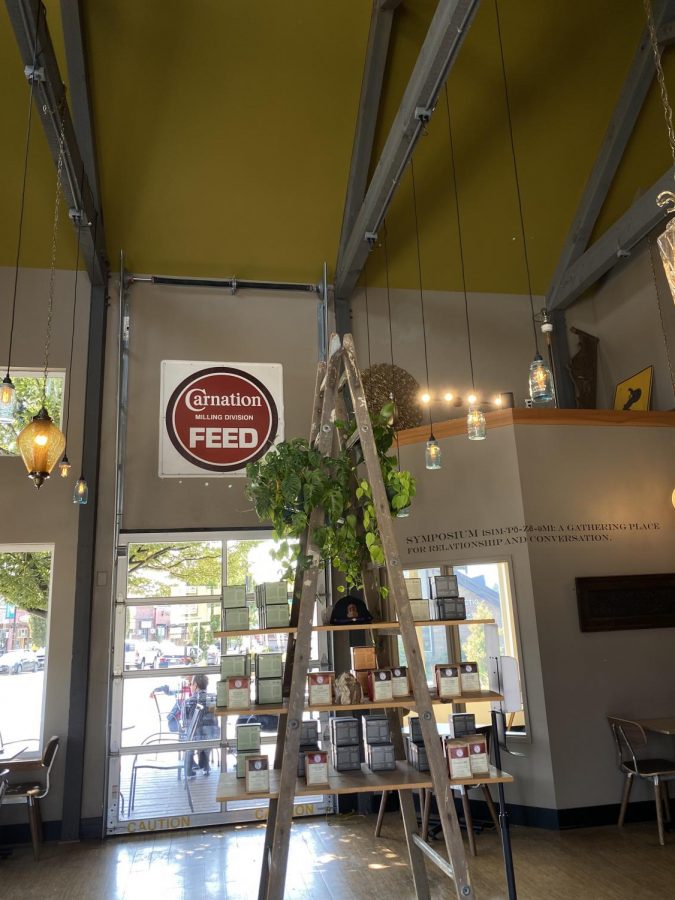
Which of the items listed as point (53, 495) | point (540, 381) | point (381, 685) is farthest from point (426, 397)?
point (53, 495)

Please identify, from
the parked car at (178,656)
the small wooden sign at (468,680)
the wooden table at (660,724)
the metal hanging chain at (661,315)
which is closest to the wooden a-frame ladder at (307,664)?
the small wooden sign at (468,680)

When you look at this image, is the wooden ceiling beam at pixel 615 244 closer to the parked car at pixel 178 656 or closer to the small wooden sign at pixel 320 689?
the small wooden sign at pixel 320 689

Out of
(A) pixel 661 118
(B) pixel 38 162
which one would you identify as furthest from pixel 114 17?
(A) pixel 661 118

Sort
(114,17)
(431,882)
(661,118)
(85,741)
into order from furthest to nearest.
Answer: (661,118)
(85,741)
(114,17)
(431,882)

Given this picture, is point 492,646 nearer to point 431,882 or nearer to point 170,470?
point 431,882

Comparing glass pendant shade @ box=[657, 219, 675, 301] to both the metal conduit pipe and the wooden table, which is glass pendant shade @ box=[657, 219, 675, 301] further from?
the metal conduit pipe

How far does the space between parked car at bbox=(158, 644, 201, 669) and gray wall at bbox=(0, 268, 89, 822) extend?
879 mm

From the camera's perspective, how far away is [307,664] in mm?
3188

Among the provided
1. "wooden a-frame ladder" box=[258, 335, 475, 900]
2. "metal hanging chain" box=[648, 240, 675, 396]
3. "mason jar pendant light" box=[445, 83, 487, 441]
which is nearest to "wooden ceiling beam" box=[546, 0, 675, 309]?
"metal hanging chain" box=[648, 240, 675, 396]

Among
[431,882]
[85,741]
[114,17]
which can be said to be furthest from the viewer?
[85,741]

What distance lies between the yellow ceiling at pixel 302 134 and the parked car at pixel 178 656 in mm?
4039

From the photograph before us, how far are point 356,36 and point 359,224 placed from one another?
1.69 meters

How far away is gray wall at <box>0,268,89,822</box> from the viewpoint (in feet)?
20.6

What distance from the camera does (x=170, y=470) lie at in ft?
23.3
